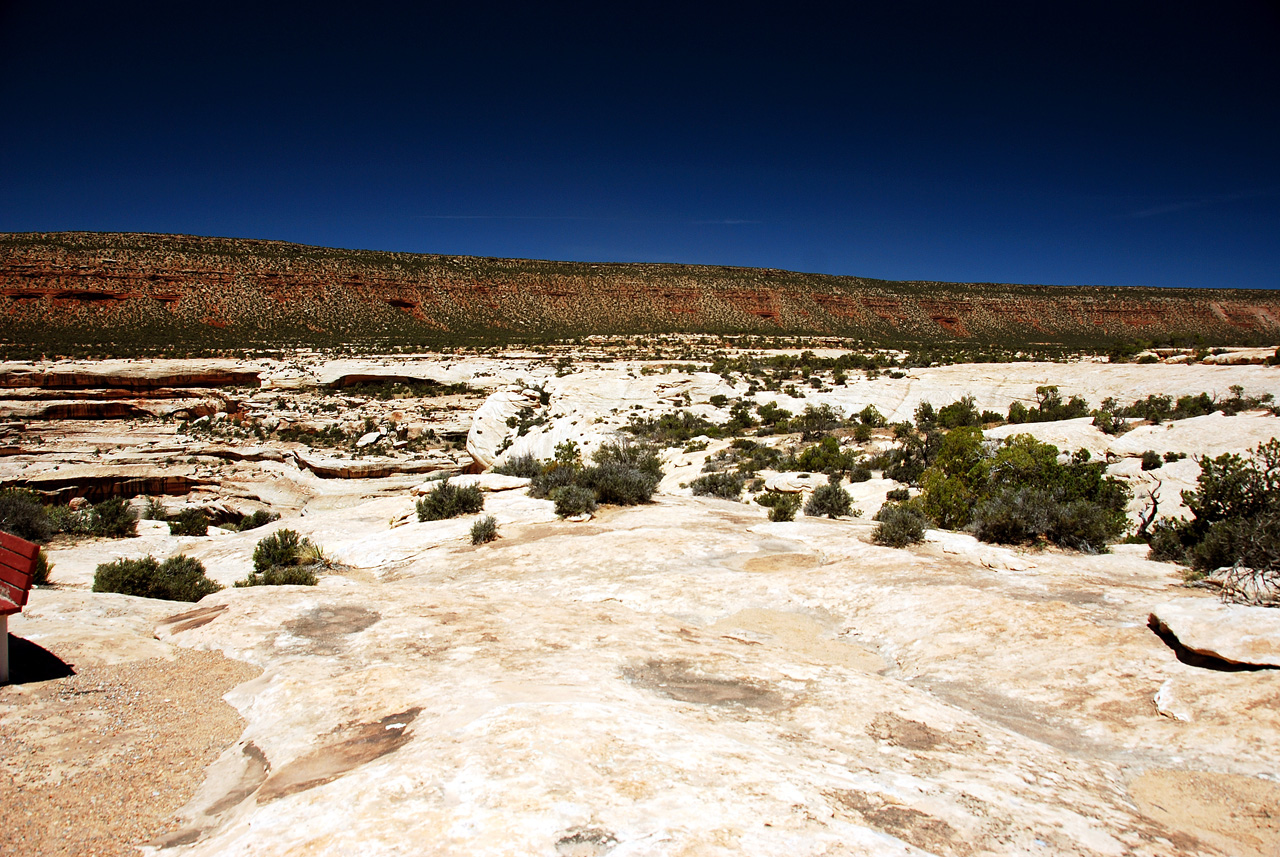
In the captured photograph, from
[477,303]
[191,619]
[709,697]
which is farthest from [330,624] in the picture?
[477,303]

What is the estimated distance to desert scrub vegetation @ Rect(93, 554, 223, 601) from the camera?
7223mm

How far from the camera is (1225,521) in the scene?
697 cm

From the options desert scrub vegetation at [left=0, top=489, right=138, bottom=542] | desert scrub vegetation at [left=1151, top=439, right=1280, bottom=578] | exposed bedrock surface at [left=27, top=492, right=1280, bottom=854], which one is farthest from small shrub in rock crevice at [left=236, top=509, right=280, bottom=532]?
desert scrub vegetation at [left=1151, top=439, right=1280, bottom=578]

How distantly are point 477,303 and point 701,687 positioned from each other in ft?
238

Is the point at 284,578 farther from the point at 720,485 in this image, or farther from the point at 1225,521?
the point at 1225,521

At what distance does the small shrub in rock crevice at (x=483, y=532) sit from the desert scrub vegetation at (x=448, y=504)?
1707 mm

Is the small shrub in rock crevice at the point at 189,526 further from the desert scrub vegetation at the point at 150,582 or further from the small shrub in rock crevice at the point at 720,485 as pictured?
the small shrub in rock crevice at the point at 720,485

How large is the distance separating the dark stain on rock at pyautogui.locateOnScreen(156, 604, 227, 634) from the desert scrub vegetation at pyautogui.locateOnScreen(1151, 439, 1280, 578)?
9250 millimetres

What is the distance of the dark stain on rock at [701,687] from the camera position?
4.04 m

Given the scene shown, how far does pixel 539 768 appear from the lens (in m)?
2.76

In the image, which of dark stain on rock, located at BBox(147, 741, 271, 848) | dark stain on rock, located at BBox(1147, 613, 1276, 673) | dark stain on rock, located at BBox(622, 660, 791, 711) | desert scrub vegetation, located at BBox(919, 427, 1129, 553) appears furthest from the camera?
desert scrub vegetation, located at BBox(919, 427, 1129, 553)

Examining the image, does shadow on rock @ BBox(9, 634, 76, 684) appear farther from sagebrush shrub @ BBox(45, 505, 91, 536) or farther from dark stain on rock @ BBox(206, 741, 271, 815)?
sagebrush shrub @ BBox(45, 505, 91, 536)

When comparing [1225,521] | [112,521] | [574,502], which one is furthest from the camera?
[112,521]

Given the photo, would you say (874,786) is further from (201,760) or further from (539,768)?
(201,760)
